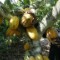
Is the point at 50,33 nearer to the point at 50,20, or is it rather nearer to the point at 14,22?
the point at 50,20

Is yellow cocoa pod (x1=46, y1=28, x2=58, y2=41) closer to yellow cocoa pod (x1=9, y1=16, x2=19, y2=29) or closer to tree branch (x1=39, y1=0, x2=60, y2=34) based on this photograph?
tree branch (x1=39, y1=0, x2=60, y2=34)

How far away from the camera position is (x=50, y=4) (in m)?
1.22

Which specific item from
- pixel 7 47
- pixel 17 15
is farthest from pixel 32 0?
pixel 7 47

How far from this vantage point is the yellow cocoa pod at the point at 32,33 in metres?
0.89

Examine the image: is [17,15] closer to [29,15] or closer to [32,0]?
[29,15]

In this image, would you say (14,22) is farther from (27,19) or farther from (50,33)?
(50,33)

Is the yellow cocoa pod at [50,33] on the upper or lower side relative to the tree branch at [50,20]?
lower

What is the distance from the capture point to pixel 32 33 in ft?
2.90

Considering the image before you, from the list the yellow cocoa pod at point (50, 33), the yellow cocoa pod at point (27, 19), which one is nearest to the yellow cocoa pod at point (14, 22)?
the yellow cocoa pod at point (27, 19)

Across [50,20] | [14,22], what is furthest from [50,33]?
[14,22]

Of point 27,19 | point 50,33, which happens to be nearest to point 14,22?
point 27,19

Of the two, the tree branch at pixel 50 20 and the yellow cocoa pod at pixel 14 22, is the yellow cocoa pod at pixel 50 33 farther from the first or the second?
the yellow cocoa pod at pixel 14 22

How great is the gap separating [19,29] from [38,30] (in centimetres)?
9

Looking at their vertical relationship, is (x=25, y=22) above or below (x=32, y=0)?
below
